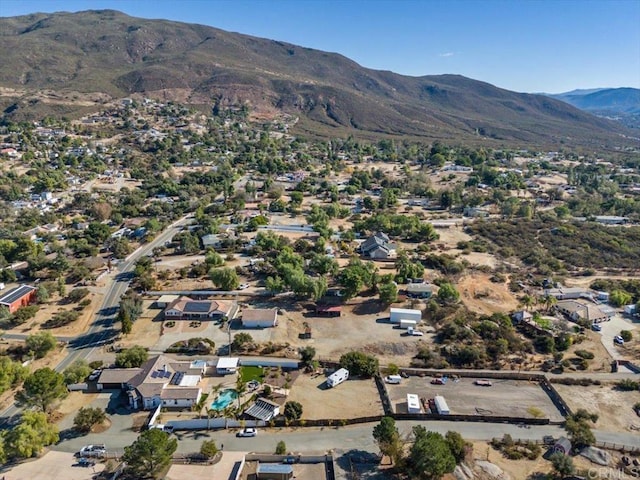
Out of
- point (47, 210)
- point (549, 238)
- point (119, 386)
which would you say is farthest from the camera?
point (47, 210)

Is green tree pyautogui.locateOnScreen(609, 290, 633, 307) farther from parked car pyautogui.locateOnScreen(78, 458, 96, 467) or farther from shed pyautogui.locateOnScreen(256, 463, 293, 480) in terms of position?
parked car pyautogui.locateOnScreen(78, 458, 96, 467)

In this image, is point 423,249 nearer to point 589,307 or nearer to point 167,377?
point 589,307

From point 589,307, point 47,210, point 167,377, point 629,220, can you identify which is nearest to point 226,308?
point 167,377

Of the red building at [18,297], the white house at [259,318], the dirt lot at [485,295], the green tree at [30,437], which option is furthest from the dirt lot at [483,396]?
the red building at [18,297]

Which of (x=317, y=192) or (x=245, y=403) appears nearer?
(x=245, y=403)

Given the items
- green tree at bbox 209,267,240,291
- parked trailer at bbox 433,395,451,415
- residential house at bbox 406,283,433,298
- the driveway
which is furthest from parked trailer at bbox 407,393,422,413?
green tree at bbox 209,267,240,291

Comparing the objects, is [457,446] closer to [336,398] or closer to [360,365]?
[336,398]
